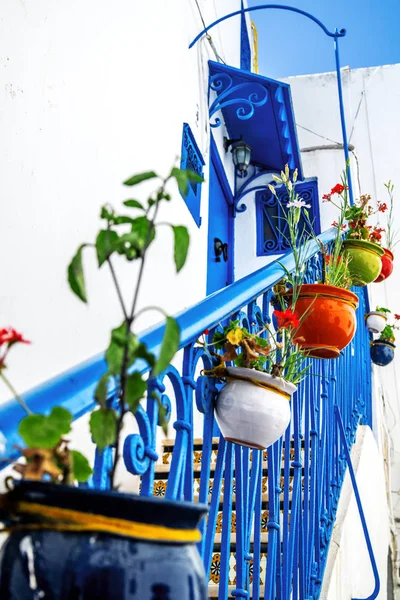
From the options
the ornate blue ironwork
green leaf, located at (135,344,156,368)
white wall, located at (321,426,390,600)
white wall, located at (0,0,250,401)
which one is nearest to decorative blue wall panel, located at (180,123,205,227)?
white wall, located at (0,0,250,401)

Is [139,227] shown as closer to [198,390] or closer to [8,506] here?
[8,506]

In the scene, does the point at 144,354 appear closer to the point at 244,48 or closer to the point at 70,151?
the point at 70,151

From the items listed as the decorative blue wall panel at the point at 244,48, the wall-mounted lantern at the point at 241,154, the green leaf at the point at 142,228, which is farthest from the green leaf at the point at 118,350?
the decorative blue wall panel at the point at 244,48

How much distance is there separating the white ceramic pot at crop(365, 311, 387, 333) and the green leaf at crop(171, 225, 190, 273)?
5.11 meters

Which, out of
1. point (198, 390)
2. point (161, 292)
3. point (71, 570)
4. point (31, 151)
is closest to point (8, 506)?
point (71, 570)

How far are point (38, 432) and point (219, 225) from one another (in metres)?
6.33

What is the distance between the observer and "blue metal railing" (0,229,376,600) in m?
1.20

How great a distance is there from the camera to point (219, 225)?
7.02 m

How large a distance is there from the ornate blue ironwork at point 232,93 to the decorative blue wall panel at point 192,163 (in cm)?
62

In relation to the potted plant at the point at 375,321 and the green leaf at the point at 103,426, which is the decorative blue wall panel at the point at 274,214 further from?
the green leaf at the point at 103,426

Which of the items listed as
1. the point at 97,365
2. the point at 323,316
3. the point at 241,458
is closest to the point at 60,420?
the point at 97,365

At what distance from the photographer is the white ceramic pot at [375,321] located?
19.0 feet

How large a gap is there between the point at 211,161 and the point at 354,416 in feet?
10.4

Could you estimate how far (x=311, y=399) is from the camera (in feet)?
9.57
